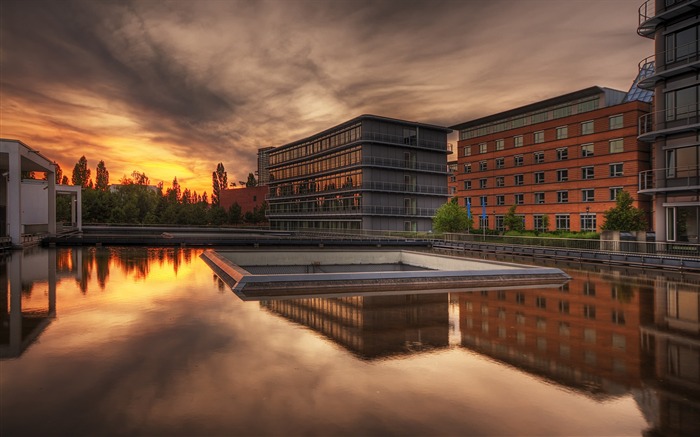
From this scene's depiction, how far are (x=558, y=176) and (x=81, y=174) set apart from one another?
138 metres

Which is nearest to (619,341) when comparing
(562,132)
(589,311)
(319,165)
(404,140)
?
(589,311)

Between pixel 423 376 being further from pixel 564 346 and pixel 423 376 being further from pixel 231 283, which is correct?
pixel 231 283

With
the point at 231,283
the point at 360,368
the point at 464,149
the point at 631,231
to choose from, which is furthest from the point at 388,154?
the point at 360,368

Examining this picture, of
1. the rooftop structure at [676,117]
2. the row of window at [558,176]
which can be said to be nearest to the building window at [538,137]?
the row of window at [558,176]

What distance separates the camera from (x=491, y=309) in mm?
14492

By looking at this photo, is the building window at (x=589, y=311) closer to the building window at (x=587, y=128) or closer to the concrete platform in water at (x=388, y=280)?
the concrete platform in water at (x=388, y=280)

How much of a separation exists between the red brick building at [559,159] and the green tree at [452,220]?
3.61 metres

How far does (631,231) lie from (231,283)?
36.7 metres

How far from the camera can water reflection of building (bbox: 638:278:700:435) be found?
250 inches

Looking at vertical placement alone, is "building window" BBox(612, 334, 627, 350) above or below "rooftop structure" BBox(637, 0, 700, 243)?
below

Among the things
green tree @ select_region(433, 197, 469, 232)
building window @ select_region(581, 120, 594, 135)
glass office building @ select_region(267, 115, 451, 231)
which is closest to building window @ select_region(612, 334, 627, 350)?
green tree @ select_region(433, 197, 469, 232)

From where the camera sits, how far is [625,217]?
3872 cm

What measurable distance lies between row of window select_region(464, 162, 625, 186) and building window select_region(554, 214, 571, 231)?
17.9 ft

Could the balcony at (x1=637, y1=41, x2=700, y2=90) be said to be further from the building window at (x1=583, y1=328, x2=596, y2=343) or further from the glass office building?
the glass office building
